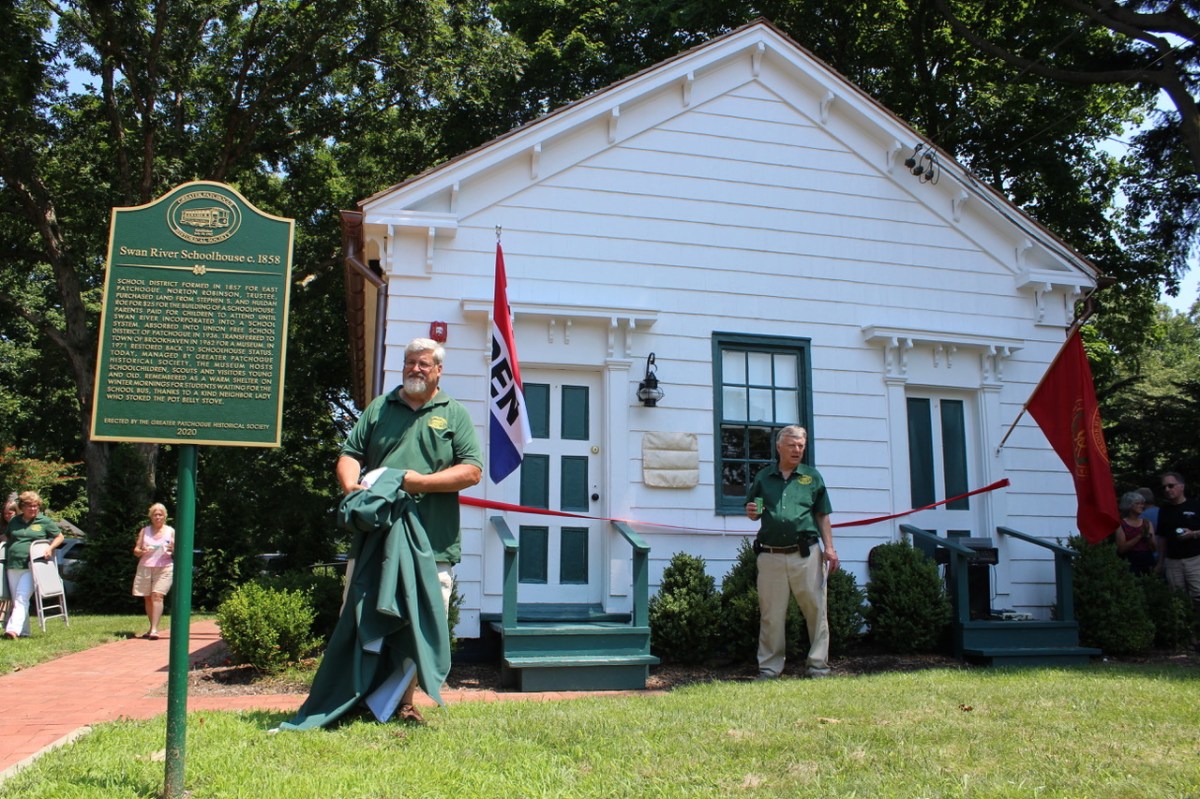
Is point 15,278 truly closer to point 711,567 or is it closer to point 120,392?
point 711,567

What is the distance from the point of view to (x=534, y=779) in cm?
402

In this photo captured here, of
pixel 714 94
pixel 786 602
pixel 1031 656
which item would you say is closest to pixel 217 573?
pixel 714 94

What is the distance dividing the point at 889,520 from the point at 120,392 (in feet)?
25.4

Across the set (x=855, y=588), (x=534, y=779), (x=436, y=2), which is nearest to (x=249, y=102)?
(x=436, y=2)

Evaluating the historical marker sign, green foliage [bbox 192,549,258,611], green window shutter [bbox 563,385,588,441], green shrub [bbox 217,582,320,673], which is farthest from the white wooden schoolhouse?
green foliage [bbox 192,549,258,611]

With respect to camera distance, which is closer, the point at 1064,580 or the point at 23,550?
the point at 1064,580

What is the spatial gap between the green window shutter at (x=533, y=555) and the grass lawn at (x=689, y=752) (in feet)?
9.35

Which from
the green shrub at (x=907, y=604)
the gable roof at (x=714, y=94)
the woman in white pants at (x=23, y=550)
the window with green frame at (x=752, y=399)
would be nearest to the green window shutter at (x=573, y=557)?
the window with green frame at (x=752, y=399)

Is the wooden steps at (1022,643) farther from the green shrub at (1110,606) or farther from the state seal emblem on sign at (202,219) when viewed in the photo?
the state seal emblem on sign at (202,219)

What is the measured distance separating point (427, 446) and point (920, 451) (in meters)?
6.68

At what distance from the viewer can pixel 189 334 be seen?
4.00 m

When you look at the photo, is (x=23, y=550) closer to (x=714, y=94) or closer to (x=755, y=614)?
(x=755, y=614)

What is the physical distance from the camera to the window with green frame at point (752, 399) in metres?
9.45

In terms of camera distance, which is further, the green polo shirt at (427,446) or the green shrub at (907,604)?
the green shrub at (907,604)
